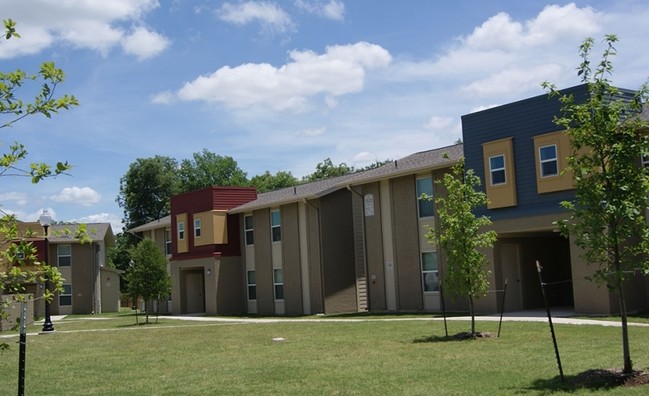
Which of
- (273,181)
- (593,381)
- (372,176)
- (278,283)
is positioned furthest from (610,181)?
(273,181)

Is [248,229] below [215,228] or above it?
below

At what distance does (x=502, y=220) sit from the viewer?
2669 centimetres

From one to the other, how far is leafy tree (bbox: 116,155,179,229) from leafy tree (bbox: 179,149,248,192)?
3.50 meters

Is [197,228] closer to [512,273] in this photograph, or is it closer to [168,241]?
[168,241]

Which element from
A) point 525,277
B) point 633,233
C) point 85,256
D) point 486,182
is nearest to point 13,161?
point 633,233

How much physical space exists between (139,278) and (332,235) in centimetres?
919

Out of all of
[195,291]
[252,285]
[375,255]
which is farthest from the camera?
[195,291]

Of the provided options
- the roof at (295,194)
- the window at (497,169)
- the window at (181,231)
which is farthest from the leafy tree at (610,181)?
the window at (181,231)

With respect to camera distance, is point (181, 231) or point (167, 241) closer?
point (181, 231)

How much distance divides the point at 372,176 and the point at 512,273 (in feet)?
24.3

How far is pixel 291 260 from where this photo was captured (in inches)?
1455

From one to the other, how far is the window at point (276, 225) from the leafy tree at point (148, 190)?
147 ft

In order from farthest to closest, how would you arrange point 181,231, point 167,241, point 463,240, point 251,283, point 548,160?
1. point 167,241
2. point 181,231
3. point 251,283
4. point 548,160
5. point 463,240

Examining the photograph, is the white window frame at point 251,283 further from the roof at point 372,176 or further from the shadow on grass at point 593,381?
the shadow on grass at point 593,381
